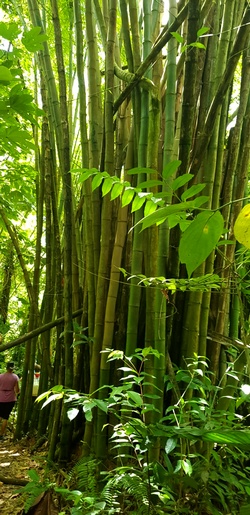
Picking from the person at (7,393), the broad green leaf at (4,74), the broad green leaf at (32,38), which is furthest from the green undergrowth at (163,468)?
the person at (7,393)

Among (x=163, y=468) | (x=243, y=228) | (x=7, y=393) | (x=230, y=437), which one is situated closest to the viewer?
(x=243, y=228)

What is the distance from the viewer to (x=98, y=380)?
6.06ft

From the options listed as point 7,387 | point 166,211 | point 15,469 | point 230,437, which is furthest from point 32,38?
point 7,387

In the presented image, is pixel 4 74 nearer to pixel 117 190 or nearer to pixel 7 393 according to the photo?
pixel 117 190

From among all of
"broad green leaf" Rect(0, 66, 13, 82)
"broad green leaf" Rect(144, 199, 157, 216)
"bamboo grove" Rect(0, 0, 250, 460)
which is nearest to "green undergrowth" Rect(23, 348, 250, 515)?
"bamboo grove" Rect(0, 0, 250, 460)

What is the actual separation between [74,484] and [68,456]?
379 mm

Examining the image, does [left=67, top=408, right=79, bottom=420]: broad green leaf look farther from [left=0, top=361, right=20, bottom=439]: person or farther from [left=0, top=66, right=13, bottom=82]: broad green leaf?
[left=0, top=361, right=20, bottom=439]: person

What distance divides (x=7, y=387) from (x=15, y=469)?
1446 millimetres

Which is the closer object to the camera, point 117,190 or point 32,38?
point 117,190

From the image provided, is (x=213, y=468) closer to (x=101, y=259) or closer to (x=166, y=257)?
(x=166, y=257)

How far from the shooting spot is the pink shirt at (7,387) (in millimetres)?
3957

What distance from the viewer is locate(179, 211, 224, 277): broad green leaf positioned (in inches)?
19.7

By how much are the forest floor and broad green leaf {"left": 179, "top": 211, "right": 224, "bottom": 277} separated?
4.53 feet

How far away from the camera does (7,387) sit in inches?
156
